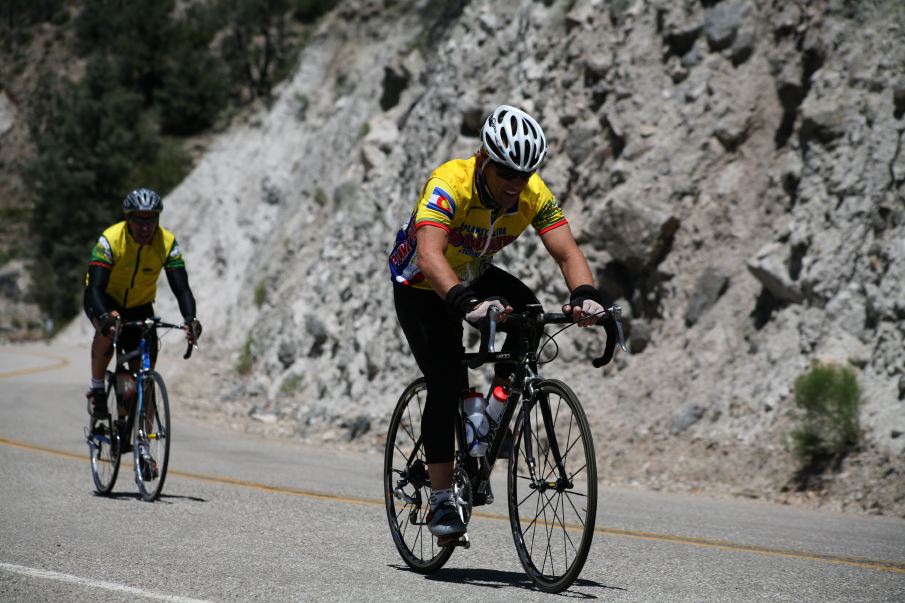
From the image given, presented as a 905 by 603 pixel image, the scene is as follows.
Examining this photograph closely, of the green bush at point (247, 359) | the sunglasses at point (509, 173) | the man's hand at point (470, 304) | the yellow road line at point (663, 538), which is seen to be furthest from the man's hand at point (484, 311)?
the green bush at point (247, 359)

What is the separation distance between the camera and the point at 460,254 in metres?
5.62

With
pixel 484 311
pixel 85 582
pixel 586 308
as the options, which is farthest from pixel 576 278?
pixel 85 582

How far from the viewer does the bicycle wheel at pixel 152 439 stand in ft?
27.5

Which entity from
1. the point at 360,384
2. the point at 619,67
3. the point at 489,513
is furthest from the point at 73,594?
the point at 619,67

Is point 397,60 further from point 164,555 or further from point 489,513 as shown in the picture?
point 164,555

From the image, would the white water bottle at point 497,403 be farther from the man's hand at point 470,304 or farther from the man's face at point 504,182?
the man's face at point 504,182

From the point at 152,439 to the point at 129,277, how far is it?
1396 mm

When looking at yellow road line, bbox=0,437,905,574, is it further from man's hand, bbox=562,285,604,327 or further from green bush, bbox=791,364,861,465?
green bush, bbox=791,364,861,465

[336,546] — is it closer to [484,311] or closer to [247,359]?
[484,311]

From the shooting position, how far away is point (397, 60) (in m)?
24.1

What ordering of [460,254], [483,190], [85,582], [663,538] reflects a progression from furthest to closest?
[663,538]
[460,254]
[483,190]
[85,582]

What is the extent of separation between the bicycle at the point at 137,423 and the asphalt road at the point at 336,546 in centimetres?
21

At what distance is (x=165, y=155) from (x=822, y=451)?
32805mm

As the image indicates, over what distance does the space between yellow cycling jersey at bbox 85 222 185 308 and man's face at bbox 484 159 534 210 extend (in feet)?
13.8
